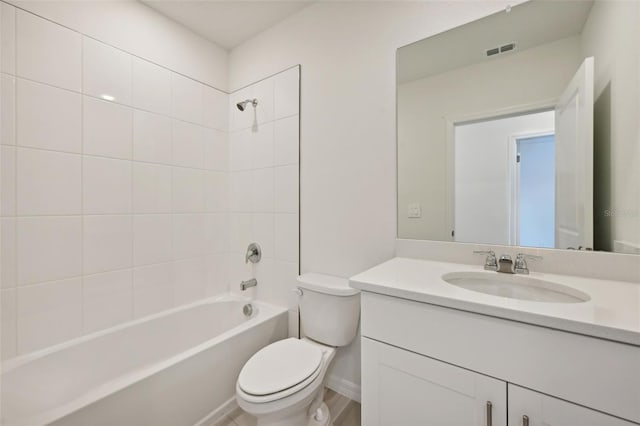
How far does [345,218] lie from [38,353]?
1.67 m

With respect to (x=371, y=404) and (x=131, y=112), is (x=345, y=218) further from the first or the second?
(x=131, y=112)

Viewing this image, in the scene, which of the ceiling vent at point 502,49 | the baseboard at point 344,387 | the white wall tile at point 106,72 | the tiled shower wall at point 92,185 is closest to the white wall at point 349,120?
the baseboard at point 344,387

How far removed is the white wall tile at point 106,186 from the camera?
1446mm

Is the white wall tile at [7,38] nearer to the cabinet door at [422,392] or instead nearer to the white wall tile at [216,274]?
the white wall tile at [216,274]

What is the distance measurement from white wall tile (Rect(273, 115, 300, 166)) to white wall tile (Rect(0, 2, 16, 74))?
129 cm

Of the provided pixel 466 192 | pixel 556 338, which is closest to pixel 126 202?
pixel 466 192

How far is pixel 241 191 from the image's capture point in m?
2.09

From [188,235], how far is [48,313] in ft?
2.61

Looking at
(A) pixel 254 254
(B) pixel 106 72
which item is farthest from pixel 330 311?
(B) pixel 106 72

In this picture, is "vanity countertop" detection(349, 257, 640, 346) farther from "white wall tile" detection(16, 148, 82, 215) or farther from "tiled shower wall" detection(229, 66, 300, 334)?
"white wall tile" detection(16, 148, 82, 215)

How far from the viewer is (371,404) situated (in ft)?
3.15

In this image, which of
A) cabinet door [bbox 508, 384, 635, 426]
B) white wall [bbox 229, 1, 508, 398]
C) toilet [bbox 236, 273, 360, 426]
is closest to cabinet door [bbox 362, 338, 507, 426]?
cabinet door [bbox 508, 384, 635, 426]

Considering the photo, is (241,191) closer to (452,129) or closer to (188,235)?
(188,235)

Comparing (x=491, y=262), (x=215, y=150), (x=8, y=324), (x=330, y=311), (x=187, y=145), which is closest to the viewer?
(x=491, y=262)
